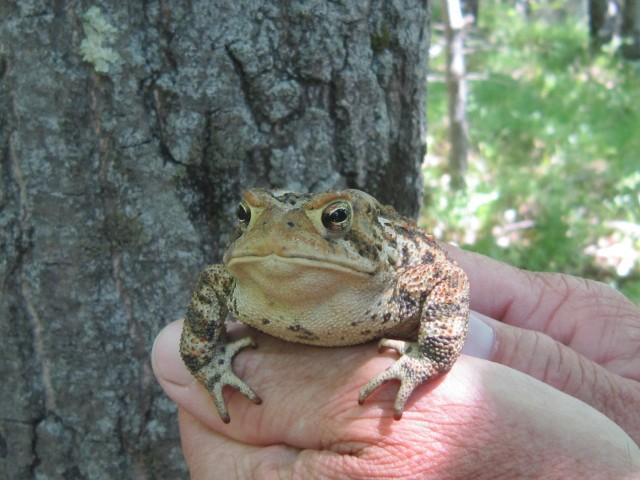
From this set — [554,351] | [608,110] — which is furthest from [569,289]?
[608,110]

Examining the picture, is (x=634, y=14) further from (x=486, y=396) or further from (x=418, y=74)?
(x=486, y=396)

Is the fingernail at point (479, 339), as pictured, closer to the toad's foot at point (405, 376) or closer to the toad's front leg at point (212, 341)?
the toad's foot at point (405, 376)

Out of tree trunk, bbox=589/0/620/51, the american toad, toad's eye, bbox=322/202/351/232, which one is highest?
tree trunk, bbox=589/0/620/51

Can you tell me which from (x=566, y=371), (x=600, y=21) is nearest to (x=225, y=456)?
(x=566, y=371)

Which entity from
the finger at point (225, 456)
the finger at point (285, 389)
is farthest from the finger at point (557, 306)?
the finger at point (225, 456)

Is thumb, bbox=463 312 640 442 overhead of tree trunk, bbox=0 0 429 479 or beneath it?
beneath

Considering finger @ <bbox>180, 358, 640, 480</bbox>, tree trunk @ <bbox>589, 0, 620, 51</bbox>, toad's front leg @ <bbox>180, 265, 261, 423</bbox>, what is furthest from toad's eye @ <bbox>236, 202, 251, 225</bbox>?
tree trunk @ <bbox>589, 0, 620, 51</bbox>

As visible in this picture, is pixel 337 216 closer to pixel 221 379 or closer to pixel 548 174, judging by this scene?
pixel 221 379

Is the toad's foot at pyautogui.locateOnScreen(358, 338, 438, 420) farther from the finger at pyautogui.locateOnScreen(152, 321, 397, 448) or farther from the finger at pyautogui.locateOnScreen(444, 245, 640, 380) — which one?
the finger at pyautogui.locateOnScreen(444, 245, 640, 380)
